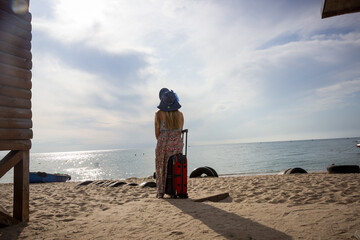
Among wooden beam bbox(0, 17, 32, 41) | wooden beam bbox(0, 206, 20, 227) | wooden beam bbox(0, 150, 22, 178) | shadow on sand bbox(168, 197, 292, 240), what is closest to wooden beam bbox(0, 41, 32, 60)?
wooden beam bbox(0, 17, 32, 41)

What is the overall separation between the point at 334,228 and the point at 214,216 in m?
1.64

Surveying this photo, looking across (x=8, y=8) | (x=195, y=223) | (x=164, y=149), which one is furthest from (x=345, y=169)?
(x=8, y=8)

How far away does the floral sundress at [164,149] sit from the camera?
19.0 feet

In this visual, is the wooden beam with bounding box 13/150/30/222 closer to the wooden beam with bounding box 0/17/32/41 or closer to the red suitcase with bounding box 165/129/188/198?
A: the wooden beam with bounding box 0/17/32/41

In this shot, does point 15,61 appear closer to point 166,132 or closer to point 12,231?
point 12,231

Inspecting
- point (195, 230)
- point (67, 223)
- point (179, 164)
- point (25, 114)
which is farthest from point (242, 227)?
point (25, 114)

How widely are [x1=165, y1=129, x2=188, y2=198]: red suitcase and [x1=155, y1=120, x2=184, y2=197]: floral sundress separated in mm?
172

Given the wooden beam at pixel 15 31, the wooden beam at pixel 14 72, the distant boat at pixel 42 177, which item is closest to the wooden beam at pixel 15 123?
the wooden beam at pixel 14 72

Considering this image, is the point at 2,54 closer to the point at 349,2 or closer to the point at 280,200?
the point at 349,2

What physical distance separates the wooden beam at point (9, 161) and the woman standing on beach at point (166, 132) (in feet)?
9.58

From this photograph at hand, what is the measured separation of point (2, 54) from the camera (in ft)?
12.1

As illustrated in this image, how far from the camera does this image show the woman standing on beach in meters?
5.78

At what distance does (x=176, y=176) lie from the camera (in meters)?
5.54

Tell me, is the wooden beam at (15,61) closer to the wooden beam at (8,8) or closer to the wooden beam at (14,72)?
the wooden beam at (14,72)
